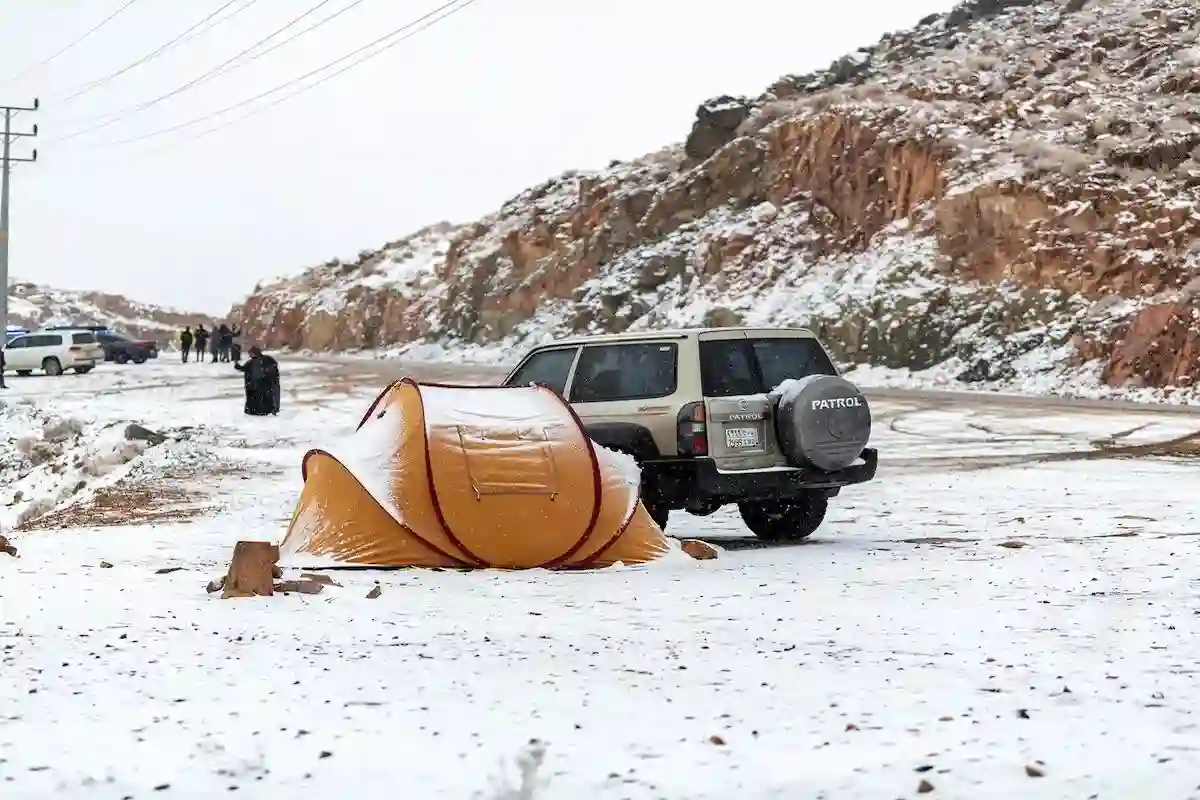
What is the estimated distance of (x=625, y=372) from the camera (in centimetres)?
1093

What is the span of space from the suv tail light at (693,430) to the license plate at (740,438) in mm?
194

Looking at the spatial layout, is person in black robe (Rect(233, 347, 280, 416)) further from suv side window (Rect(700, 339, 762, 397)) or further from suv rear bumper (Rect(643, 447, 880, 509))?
suv rear bumper (Rect(643, 447, 880, 509))

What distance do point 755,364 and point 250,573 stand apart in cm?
468

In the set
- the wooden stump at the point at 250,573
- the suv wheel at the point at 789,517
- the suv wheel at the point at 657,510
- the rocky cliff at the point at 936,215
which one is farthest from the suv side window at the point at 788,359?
the rocky cliff at the point at 936,215

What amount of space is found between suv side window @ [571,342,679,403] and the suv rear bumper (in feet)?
2.20

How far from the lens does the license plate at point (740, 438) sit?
10.2 meters

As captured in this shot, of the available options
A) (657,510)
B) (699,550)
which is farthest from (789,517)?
(699,550)

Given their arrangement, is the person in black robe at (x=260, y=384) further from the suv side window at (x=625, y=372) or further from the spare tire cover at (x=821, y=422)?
the spare tire cover at (x=821, y=422)

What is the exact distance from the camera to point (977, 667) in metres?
5.74

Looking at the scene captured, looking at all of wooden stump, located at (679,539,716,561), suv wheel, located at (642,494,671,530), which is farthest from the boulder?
wooden stump, located at (679,539,716,561)

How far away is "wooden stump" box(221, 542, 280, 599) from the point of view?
7582 millimetres

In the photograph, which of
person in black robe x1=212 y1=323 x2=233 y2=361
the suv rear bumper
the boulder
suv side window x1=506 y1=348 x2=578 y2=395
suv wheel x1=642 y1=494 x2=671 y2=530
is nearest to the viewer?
the suv rear bumper

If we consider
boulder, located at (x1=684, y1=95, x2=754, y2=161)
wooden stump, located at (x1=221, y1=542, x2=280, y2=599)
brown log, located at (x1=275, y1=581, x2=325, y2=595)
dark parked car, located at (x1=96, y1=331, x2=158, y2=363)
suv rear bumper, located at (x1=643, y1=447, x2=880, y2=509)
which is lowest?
brown log, located at (x1=275, y1=581, x2=325, y2=595)

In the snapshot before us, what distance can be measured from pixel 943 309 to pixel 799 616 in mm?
32914
